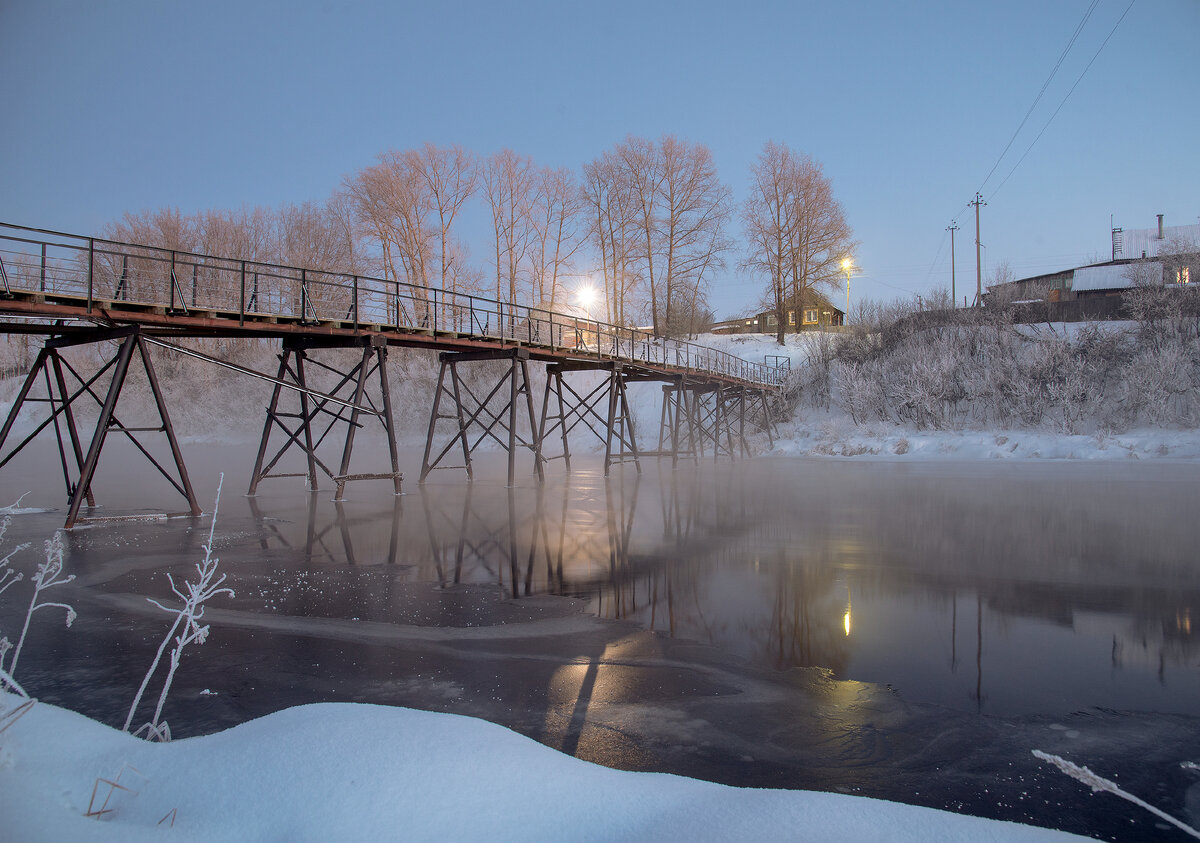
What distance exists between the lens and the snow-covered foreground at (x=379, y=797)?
1.98m

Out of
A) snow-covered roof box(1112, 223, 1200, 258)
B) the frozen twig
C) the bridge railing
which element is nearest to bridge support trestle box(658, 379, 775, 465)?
the bridge railing

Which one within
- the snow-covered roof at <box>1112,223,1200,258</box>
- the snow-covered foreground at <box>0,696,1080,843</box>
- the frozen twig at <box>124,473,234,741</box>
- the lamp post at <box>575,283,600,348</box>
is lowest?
the snow-covered foreground at <box>0,696,1080,843</box>

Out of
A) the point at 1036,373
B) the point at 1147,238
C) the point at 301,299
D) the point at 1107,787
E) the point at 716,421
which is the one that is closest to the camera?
the point at 1107,787

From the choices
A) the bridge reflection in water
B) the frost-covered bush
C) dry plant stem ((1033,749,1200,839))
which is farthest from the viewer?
the frost-covered bush

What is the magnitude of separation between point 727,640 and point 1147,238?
214 feet

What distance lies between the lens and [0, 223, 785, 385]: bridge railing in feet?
Result: 32.6

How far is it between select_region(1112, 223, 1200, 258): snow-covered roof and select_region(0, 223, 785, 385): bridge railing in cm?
3452

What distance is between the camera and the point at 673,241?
4103 centimetres

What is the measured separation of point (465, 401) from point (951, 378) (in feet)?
79.5

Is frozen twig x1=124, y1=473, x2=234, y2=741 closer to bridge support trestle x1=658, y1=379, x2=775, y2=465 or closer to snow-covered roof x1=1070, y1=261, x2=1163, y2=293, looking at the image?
bridge support trestle x1=658, y1=379, x2=775, y2=465

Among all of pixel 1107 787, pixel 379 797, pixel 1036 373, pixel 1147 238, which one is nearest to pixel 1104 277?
pixel 1147 238

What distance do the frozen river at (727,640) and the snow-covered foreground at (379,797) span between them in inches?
21.8

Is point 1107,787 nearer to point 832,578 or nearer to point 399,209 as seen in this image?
point 832,578

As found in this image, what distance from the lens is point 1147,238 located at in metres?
52.6
